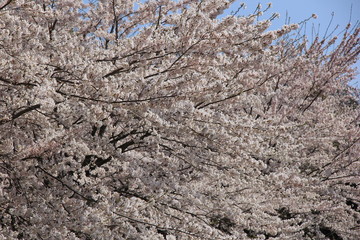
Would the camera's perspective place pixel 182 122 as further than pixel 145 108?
Yes

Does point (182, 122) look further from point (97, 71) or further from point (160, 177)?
point (160, 177)

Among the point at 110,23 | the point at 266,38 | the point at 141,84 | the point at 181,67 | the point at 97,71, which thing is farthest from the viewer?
the point at 110,23

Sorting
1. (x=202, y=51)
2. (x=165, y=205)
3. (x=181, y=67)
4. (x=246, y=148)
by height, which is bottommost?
(x=165, y=205)

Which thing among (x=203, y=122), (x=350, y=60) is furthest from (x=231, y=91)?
(x=350, y=60)

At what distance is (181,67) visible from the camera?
12.8 feet

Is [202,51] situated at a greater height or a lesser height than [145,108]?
greater

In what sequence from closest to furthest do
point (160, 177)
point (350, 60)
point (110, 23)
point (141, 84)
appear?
point (141, 84) < point (160, 177) < point (110, 23) < point (350, 60)

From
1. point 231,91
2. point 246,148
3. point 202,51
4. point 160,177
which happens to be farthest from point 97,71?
point 160,177

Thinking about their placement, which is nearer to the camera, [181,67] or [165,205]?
[181,67]

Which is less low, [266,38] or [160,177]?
[266,38]

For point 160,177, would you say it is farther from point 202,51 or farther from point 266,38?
point 266,38

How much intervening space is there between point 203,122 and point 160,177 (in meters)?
1.50

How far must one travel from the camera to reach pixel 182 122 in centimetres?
391

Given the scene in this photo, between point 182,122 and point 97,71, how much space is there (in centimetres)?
107
